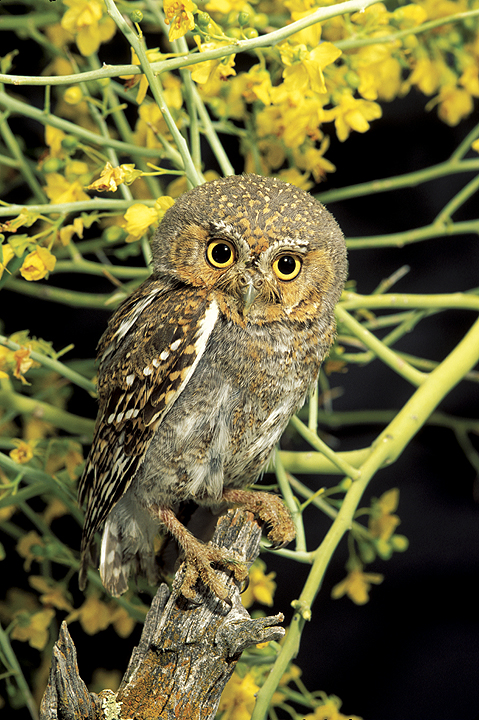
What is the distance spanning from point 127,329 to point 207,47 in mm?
320

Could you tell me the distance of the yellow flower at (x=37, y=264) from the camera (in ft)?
2.33

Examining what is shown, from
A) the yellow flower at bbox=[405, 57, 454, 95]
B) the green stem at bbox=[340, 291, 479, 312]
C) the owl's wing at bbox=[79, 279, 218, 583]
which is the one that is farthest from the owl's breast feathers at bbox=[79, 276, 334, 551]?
the yellow flower at bbox=[405, 57, 454, 95]

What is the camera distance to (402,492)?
129 centimetres

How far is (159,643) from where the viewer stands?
651 mm

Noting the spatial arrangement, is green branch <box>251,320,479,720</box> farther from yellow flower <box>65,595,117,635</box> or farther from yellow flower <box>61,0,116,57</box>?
yellow flower <box>61,0,116,57</box>

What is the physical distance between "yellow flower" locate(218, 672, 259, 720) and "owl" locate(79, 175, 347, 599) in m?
0.18

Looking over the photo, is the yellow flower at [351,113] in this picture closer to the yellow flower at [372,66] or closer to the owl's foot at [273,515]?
the yellow flower at [372,66]

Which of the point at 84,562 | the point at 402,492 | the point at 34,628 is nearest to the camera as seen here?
the point at 84,562

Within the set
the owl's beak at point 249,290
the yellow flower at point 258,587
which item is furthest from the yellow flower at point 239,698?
the owl's beak at point 249,290

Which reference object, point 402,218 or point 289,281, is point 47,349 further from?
point 402,218

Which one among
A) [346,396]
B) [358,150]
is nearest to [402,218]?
[358,150]

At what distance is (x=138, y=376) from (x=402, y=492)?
0.76 m

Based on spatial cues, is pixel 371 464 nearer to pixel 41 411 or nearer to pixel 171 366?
pixel 171 366

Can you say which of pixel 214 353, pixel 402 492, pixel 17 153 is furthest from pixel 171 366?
pixel 402 492
